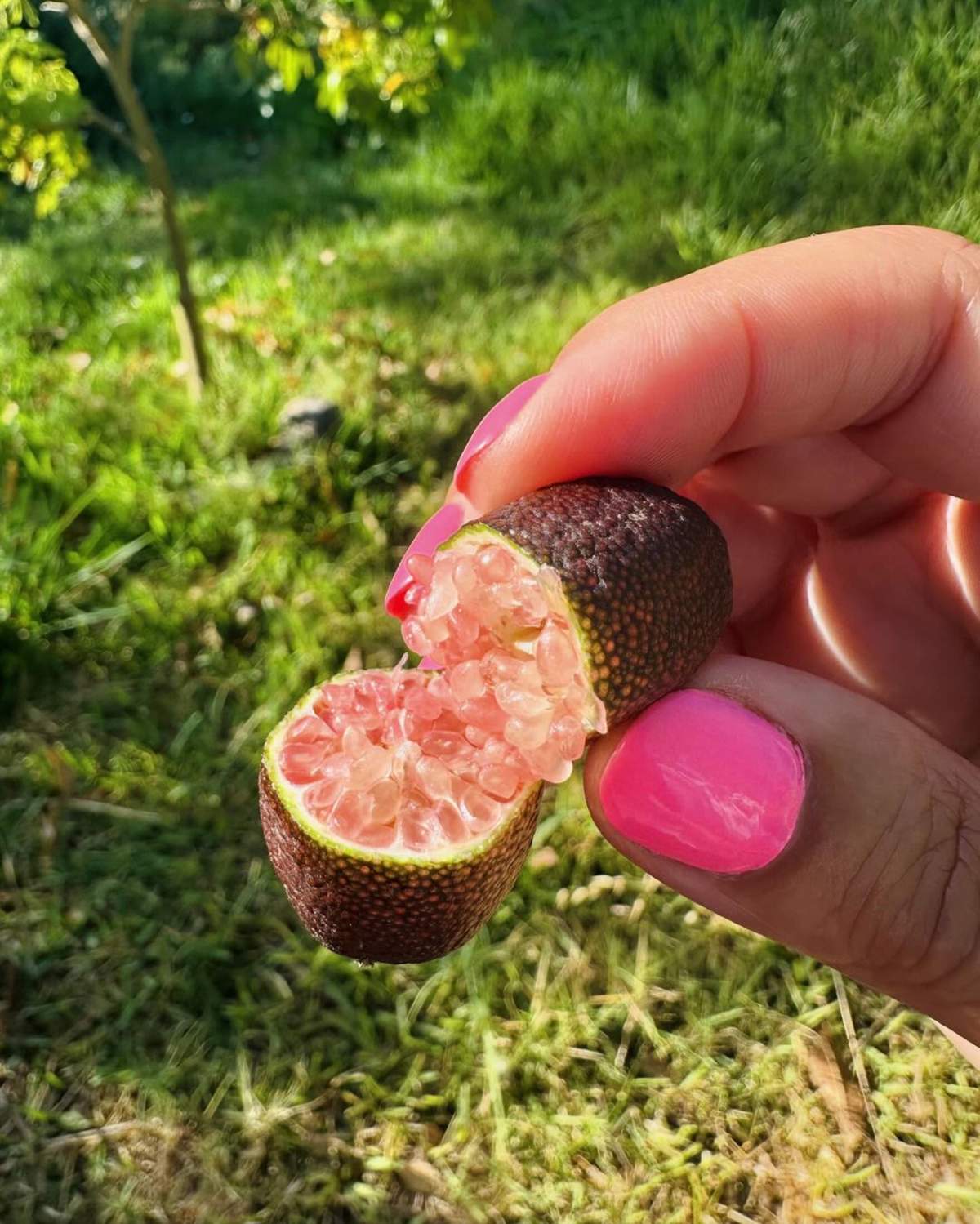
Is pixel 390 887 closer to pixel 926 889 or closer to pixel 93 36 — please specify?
pixel 926 889

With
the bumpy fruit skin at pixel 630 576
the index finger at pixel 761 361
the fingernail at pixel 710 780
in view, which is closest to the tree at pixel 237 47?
the index finger at pixel 761 361

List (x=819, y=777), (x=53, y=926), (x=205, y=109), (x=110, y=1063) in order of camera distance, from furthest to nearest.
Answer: (x=205, y=109)
(x=53, y=926)
(x=110, y=1063)
(x=819, y=777)

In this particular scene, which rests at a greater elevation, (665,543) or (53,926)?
(665,543)

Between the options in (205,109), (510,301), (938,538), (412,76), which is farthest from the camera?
(205,109)

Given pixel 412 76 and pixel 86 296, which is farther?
pixel 86 296

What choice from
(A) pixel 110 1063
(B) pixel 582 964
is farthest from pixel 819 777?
(A) pixel 110 1063

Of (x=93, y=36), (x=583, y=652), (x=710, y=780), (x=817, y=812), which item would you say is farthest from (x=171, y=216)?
(x=817, y=812)

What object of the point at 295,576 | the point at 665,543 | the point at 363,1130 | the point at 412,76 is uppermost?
the point at 412,76

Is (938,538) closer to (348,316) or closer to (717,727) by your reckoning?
(717,727)
